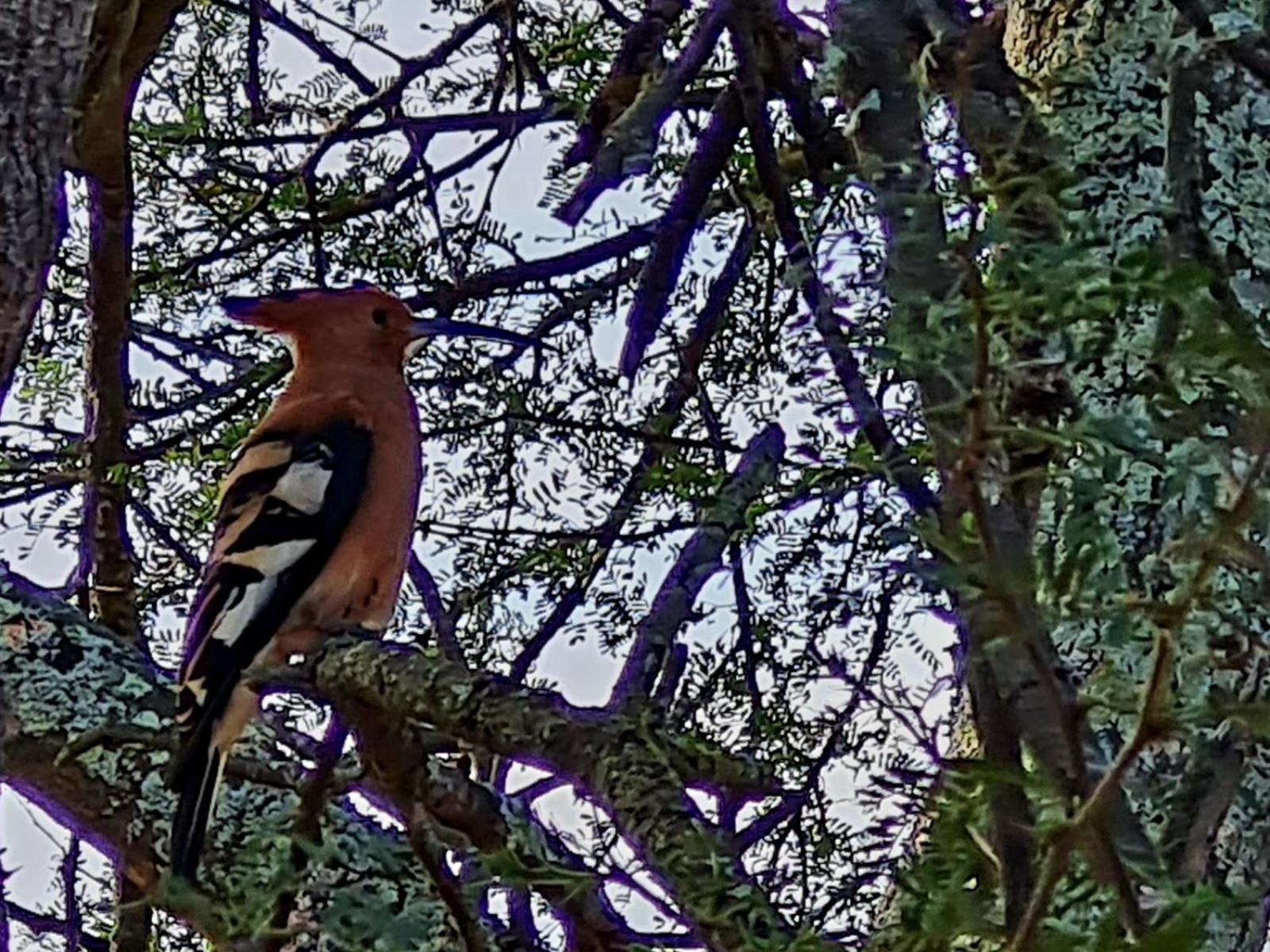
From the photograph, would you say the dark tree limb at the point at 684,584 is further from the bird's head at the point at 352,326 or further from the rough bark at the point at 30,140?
the bird's head at the point at 352,326

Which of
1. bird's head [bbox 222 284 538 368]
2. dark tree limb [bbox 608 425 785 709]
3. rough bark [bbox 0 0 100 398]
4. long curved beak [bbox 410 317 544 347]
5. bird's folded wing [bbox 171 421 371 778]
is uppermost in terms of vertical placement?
bird's head [bbox 222 284 538 368]

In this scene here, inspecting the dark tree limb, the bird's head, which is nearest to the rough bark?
the dark tree limb

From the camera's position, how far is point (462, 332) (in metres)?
2.73

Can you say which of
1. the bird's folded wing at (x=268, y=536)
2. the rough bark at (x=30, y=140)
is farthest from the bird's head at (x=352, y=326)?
the rough bark at (x=30, y=140)

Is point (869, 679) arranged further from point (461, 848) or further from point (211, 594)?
point (211, 594)

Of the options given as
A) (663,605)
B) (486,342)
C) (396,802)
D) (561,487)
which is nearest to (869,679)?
(663,605)

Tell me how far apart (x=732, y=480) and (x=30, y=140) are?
0.59 metres

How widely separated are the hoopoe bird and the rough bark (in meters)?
0.72

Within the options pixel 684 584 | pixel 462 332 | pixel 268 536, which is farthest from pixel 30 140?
pixel 462 332

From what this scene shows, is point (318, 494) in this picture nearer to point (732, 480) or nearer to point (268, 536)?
point (268, 536)

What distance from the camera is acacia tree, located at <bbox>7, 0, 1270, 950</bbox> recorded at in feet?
2.82

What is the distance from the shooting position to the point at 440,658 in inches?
63.6

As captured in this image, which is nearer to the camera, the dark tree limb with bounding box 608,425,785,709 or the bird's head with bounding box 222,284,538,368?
the dark tree limb with bounding box 608,425,785,709

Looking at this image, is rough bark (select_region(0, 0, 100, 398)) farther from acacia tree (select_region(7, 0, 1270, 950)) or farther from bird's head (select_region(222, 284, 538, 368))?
bird's head (select_region(222, 284, 538, 368))
